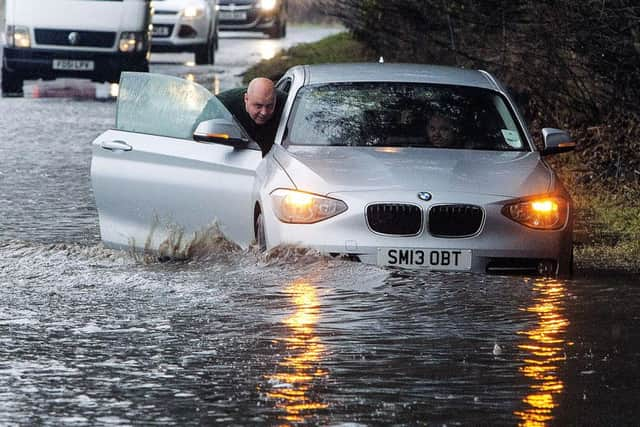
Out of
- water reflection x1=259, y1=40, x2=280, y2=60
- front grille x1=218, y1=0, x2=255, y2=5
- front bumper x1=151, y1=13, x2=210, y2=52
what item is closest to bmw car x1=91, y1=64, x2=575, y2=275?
front bumper x1=151, y1=13, x2=210, y2=52

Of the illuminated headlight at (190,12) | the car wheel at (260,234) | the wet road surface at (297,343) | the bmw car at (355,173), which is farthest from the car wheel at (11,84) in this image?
the car wheel at (260,234)

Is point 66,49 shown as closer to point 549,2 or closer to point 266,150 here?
point 549,2

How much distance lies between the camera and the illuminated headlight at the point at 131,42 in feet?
96.0

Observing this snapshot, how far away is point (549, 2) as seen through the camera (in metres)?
15.5

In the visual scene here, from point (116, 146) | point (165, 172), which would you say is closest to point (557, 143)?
point (165, 172)

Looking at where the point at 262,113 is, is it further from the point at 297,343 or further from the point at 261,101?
the point at 297,343

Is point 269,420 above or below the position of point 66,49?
above

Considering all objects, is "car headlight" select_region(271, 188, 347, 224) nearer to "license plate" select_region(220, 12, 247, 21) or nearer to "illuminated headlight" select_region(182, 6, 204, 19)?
"illuminated headlight" select_region(182, 6, 204, 19)

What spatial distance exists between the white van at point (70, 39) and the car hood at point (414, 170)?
18.8m

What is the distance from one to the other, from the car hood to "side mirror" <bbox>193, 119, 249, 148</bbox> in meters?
0.25

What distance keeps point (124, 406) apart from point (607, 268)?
501 centimetres

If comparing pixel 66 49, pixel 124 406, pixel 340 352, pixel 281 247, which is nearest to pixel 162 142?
pixel 281 247

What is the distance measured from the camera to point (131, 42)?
29.4 metres

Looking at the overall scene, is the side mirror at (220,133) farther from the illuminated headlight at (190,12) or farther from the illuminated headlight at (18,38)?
the illuminated headlight at (190,12)
